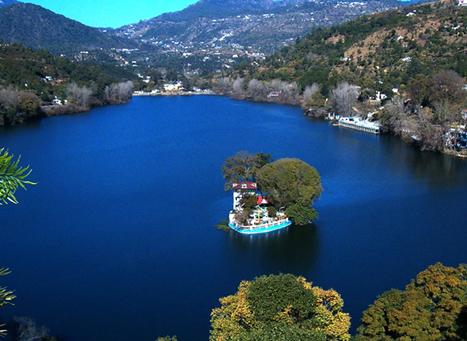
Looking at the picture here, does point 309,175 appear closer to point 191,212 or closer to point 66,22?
point 191,212

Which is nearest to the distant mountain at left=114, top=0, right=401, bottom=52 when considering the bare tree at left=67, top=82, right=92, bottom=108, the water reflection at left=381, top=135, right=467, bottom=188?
the bare tree at left=67, top=82, right=92, bottom=108

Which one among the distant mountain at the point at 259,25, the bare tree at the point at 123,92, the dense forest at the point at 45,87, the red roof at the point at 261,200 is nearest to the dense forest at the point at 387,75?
the bare tree at the point at 123,92

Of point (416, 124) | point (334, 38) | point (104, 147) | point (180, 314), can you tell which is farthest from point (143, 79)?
point (180, 314)

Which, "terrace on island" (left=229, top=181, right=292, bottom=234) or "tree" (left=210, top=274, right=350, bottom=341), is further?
"terrace on island" (left=229, top=181, right=292, bottom=234)

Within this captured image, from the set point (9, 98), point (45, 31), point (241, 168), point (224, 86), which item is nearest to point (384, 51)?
point (224, 86)

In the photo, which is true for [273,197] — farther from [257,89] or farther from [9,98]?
[257,89]

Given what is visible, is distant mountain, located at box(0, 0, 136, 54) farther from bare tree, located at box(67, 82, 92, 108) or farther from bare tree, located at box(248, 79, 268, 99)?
bare tree, located at box(248, 79, 268, 99)
